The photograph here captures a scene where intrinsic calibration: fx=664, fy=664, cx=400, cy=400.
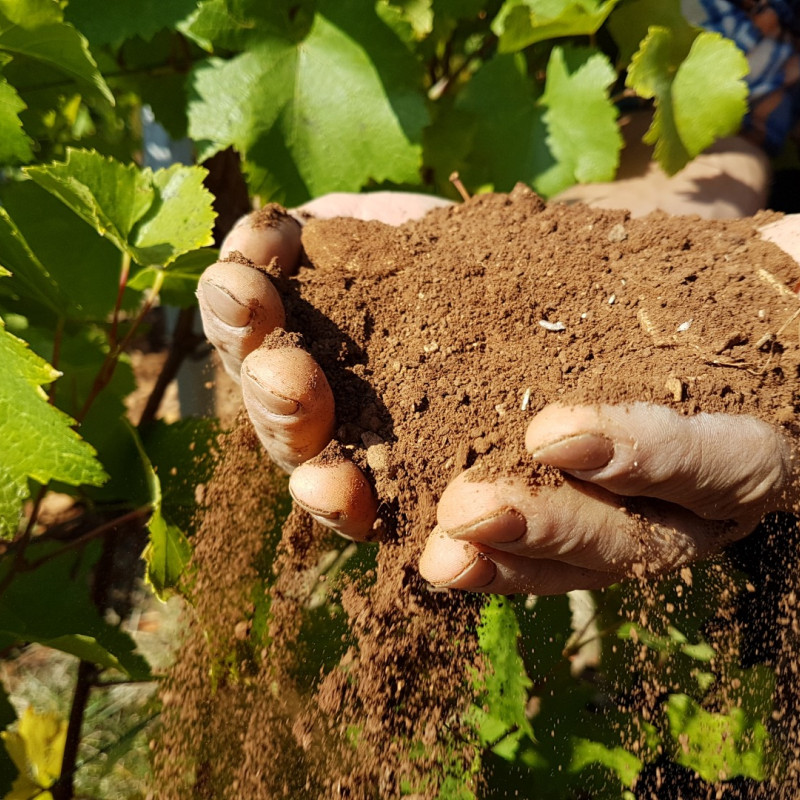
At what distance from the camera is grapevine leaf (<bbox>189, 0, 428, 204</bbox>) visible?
1.16 metres

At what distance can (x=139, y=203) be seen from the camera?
1015 millimetres

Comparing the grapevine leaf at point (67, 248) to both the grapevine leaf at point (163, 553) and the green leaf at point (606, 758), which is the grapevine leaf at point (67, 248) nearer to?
the grapevine leaf at point (163, 553)

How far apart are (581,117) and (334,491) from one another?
938 mm

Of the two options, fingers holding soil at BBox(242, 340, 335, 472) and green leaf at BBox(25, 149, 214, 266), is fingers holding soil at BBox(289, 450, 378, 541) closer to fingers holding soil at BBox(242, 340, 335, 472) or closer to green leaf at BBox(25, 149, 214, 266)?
fingers holding soil at BBox(242, 340, 335, 472)

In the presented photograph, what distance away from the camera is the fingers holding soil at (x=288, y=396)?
0.77 m

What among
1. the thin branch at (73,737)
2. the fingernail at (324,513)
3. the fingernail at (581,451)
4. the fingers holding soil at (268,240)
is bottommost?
the thin branch at (73,737)

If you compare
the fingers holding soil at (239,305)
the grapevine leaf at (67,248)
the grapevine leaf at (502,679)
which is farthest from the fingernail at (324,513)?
the grapevine leaf at (67,248)

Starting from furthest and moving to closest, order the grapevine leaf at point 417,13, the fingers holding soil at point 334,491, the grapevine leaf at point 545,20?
the grapevine leaf at point 417,13 < the grapevine leaf at point 545,20 < the fingers holding soil at point 334,491

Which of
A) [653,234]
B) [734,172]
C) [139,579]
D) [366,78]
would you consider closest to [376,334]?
[653,234]

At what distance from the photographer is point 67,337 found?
1348mm

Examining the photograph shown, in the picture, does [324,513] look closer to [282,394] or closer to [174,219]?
[282,394]

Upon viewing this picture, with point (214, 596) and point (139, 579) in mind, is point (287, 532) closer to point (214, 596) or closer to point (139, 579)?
point (214, 596)

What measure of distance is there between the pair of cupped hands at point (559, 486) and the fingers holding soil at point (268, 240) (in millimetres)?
138

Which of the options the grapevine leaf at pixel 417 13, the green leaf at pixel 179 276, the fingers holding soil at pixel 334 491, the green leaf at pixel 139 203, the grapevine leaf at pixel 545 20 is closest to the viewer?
the fingers holding soil at pixel 334 491
